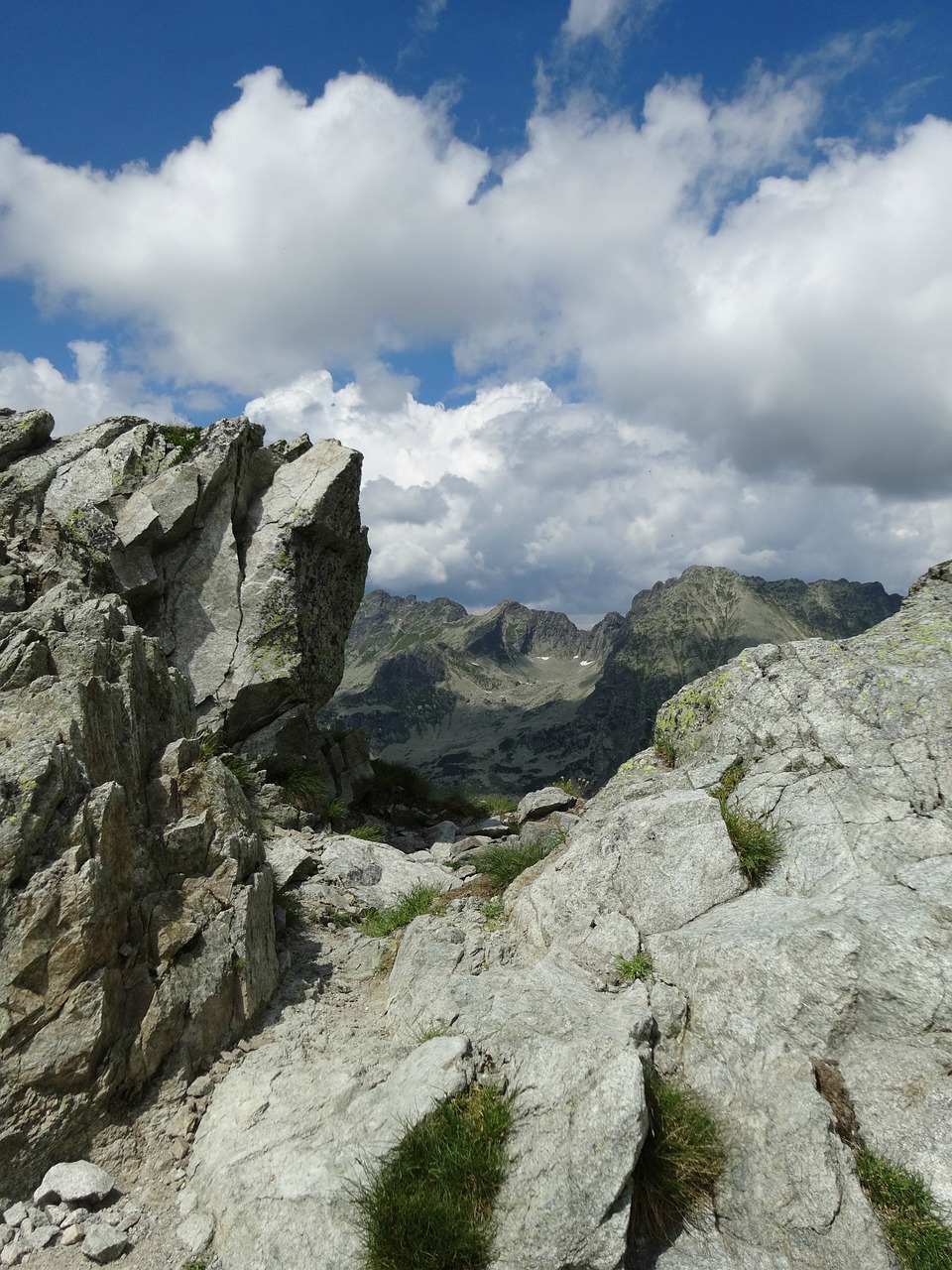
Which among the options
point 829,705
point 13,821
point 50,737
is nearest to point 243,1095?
point 13,821

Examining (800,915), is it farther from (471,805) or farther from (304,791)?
(471,805)

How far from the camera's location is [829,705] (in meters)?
12.8

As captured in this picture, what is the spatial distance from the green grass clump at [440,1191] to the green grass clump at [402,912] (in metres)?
6.16

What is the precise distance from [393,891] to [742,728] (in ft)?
29.9

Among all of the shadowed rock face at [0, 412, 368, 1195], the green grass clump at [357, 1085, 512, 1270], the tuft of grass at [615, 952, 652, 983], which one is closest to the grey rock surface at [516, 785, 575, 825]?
the shadowed rock face at [0, 412, 368, 1195]

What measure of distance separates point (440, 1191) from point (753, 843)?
6.97 meters

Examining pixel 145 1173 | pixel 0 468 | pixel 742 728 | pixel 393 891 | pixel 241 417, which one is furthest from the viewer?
pixel 241 417

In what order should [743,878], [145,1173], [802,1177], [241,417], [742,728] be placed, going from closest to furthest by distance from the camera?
[802,1177], [145,1173], [743,878], [742,728], [241,417]

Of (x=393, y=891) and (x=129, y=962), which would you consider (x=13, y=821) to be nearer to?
(x=129, y=962)

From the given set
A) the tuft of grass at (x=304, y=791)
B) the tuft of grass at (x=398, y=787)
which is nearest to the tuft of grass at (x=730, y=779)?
the tuft of grass at (x=304, y=791)

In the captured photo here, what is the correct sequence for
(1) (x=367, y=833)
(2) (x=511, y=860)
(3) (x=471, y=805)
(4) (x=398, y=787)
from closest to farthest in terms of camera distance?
1. (2) (x=511, y=860)
2. (1) (x=367, y=833)
3. (4) (x=398, y=787)
4. (3) (x=471, y=805)

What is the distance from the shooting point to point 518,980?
408 inches

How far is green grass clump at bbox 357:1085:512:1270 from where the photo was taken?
6.55 m

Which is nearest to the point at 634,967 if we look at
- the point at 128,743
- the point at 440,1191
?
the point at 440,1191
